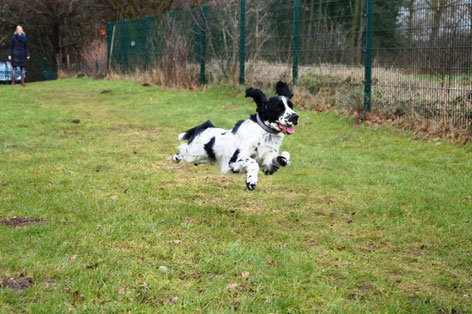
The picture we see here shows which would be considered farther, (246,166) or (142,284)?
(246,166)

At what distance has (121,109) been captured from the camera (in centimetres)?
1486

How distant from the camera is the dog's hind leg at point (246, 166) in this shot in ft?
16.2

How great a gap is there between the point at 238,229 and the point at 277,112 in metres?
1.13

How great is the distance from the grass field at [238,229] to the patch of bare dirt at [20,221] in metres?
0.09

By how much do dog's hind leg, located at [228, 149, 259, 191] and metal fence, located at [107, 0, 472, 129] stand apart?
18.0ft

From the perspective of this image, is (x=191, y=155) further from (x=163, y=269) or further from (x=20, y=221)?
(x=163, y=269)

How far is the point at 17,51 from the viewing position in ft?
71.3

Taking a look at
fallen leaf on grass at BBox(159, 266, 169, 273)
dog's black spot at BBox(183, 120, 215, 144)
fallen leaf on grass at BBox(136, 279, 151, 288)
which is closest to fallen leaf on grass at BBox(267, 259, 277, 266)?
fallen leaf on grass at BBox(159, 266, 169, 273)

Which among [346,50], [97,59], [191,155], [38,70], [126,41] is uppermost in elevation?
[126,41]

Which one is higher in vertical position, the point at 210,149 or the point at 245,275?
the point at 210,149

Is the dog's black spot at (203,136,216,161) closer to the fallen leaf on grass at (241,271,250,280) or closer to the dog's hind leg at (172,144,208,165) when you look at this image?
the dog's hind leg at (172,144,208,165)

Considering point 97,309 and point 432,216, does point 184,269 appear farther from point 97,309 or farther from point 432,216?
point 432,216

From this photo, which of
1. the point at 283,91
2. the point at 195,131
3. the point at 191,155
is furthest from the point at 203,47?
the point at 283,91

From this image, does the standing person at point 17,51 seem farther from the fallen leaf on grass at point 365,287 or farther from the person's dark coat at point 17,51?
the fallen leaf on grass at point 365,287
